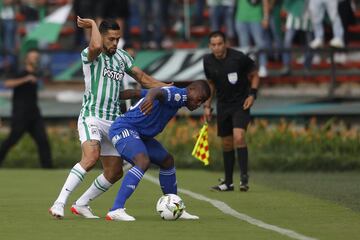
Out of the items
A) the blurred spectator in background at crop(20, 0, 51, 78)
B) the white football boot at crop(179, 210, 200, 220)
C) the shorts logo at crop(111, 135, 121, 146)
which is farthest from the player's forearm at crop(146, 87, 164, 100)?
the blurred spectator in background at crop(20, 0, 51, 78)

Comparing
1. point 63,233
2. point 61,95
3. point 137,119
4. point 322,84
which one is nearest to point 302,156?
point 322,84

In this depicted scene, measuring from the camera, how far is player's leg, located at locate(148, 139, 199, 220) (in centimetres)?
1476

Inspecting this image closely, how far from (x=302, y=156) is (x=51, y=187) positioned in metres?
5.84

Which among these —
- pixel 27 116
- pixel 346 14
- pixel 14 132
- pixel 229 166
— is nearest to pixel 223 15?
pixel 346 14

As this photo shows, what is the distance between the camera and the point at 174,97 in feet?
47.4

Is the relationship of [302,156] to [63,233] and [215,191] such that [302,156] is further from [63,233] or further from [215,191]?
[63,233]

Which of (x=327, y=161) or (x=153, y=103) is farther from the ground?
(x=153, y=103)

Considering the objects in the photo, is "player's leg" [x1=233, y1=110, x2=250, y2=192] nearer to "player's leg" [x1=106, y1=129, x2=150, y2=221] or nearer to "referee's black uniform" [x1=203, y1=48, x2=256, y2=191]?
"referee's black uniform" [x1=203, y1=48, x2=256, y2=191]

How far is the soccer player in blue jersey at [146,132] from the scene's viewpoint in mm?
14366

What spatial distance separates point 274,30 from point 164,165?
1428 cm

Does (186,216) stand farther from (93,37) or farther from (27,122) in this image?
(27,122)

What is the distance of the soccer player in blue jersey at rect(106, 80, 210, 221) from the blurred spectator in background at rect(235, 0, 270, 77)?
12930mm

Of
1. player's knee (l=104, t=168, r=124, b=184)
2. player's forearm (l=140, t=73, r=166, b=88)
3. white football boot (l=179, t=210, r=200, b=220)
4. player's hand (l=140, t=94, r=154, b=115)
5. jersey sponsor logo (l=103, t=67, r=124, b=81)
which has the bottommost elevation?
white football boot (l=179, t=210, r=200, b=220)

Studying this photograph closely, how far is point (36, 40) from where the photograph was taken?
98.1 ft
